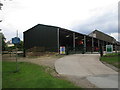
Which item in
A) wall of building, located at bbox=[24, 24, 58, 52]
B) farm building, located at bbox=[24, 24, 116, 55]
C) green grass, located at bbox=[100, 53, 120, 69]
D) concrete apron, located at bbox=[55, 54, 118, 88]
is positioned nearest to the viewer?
concrete apron, located at bbox=[55, 54, 118, 88]

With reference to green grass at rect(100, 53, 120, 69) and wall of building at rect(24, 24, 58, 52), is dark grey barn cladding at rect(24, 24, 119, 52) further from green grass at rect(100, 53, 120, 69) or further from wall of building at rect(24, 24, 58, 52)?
green grass at rect(100, 53, 120, 69)

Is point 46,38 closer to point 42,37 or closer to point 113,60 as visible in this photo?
point 42,37

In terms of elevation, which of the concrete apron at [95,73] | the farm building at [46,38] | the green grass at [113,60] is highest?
the farm building at [46,38]

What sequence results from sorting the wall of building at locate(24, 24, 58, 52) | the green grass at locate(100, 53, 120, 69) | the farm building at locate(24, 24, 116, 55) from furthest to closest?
the wall of building at locate(24, 24, 58, 52), the farm building at locate(24, 24, 116, 55), the green grass at locate(100, 53, 120, 69)

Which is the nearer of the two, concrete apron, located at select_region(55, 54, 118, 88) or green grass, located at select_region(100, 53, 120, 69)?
concrete apron, located at select_region(55, 54, 118, 88)

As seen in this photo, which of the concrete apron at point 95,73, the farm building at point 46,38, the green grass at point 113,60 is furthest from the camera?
the farm building at point 46,38

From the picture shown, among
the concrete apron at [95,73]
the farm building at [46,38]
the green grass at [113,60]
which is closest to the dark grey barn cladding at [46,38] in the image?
the farm building at [46,38]

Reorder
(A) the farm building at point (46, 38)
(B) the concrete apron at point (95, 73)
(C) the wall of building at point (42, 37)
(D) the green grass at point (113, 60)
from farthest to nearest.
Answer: (C) the wall of building at point (42, 37), (A) the farm building at point (46, 38), (D) the green grass at point (113, 60), (B) the concrete apron at point (95, 73)

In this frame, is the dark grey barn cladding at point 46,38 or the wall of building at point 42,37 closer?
the dark grey barn cladding at point 46,38

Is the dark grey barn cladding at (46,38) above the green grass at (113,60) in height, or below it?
above

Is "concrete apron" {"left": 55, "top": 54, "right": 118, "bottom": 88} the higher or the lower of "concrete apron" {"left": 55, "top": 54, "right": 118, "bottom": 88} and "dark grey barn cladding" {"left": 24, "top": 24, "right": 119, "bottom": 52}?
the lower

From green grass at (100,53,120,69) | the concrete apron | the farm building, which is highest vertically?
the farm building

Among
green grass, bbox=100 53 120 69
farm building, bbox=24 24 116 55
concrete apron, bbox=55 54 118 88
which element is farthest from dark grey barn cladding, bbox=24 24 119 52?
concrete apron, bbox=55 54 118 88

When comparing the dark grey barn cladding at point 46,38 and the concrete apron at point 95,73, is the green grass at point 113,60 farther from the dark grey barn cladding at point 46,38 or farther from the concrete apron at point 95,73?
the dark grey barn cladding at point 46,38
